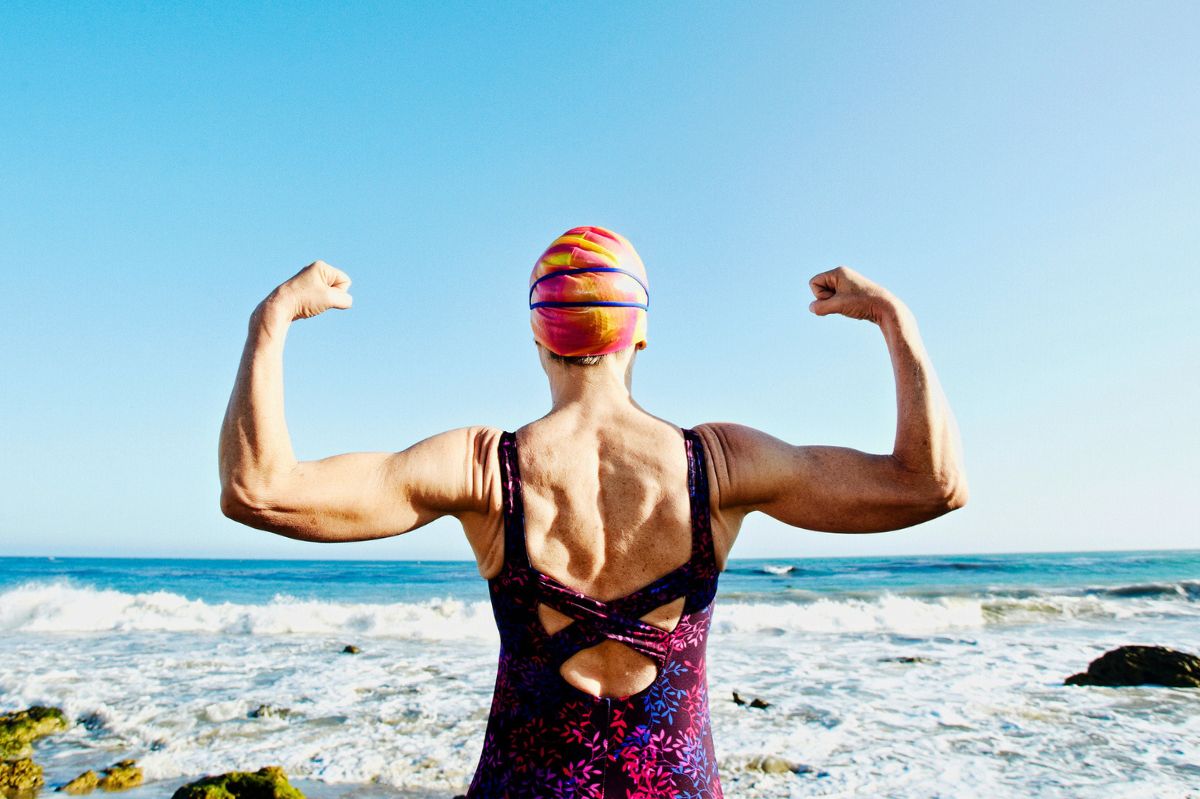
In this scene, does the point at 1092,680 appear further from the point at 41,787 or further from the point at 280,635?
the point at 280,635

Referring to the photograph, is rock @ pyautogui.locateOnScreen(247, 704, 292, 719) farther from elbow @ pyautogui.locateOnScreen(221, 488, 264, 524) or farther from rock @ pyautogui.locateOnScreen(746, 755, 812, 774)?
elbow @ pyautogui.locateOnScreen(221, 488, 264, 524)

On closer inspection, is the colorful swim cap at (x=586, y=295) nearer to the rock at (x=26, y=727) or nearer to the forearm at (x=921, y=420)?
the forearm at (x=921, y=420)

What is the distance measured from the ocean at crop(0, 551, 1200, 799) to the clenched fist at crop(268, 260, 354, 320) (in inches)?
210

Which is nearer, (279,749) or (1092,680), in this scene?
(279,749)

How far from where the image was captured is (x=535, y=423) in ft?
5.82

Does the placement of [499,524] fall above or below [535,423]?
below

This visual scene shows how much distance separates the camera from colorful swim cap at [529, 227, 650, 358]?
1.81 m

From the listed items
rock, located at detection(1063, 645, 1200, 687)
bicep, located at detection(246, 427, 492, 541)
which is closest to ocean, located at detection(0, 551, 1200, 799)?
rock, located at detection(1063, 645, 1200, 687)

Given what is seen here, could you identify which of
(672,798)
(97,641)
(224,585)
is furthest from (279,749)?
(224,585)

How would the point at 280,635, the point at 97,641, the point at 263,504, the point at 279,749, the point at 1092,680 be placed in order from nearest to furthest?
the point at 263,504 → the point at 279,749 → the point at 1092,680 → the point at 97,641 → the point at 280,635

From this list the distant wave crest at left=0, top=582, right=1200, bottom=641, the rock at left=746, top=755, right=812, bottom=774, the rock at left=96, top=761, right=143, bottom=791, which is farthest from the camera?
the distant wave crest at left=0, top=582, right=1200, bottom=641

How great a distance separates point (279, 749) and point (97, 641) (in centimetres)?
994

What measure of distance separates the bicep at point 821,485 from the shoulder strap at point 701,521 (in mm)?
51

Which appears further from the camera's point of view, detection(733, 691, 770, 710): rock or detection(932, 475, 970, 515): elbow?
detection(733, 691, 770, 710): rock
